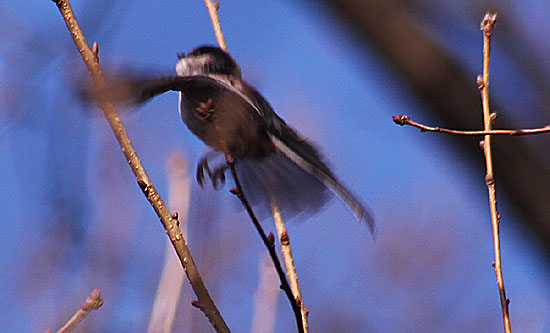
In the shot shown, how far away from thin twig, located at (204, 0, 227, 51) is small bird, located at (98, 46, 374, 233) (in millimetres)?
61

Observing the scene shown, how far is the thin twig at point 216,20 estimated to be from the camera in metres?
2.52

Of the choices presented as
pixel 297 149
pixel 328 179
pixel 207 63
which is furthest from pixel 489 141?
pixel 207 63

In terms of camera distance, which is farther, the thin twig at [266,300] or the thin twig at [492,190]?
the thin twig at [266,300]

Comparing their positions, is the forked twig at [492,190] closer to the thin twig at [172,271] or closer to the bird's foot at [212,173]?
the thin twig at [172,271]

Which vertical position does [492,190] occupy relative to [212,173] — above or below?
below

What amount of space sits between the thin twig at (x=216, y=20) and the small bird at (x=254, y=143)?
0.20 ft

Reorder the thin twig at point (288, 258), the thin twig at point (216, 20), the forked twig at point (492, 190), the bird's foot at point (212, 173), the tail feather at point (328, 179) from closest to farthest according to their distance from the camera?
the forked twig at point (492, 190)
the thin twig at point (288, 258)
the tail feather at point (328, 179)
the thin twig at point (216, 20)
the bird's foot at point (212, 173)

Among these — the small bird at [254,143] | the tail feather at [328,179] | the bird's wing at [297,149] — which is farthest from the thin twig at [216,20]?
the tail feather at [328,179]

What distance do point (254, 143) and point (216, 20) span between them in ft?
1.47

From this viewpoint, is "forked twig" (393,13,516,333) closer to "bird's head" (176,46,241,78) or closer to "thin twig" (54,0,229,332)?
"thin twig" (54,0,229,332)

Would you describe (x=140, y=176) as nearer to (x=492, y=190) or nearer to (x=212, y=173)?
(x=492, y=190)

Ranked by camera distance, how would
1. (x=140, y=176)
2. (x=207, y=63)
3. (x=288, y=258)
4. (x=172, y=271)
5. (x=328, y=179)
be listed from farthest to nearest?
(x=207, y=63)
(x=328, y=179)
(x=172, y=271)
(x=288, y=258)
(x=140, y=176)

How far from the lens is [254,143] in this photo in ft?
8.66

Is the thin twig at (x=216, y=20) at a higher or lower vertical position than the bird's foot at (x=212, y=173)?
higher
